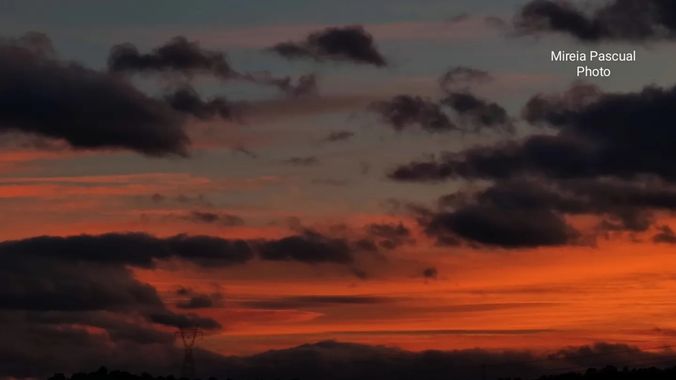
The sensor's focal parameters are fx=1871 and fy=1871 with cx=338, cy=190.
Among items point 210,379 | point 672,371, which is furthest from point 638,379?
point 210,379

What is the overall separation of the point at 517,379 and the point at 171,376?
4299 cm

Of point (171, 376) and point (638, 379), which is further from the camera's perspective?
point (171, 376)

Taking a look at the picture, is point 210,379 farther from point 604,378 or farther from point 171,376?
point 604,378

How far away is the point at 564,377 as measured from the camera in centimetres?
17875

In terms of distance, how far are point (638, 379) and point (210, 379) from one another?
46397 mm

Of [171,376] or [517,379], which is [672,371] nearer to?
[517,379]

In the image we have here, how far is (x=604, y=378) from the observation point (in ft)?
574

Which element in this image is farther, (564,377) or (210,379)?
(210,379)

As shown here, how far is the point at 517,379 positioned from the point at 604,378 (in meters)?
8.29

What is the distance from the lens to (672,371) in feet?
559

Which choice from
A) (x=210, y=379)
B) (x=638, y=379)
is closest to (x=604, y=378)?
(x=638, y=379)

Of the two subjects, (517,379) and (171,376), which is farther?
(171,376)

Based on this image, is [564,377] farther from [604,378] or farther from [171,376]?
[171,376]

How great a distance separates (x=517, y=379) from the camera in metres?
174
